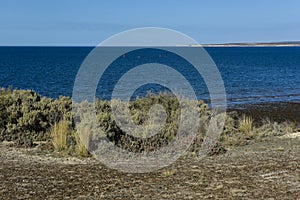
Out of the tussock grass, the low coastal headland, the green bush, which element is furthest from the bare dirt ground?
the green bush

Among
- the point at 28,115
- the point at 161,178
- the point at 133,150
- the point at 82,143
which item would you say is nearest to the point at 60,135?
the point at 82,143

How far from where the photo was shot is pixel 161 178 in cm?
790

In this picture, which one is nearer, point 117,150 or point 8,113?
point 117,150

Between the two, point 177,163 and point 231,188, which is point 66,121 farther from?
point 231,188

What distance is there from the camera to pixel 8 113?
12492 millimetres

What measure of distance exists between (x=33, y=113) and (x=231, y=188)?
21.7 ft

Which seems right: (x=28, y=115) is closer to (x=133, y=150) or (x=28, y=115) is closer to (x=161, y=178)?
(x=133, y=150)

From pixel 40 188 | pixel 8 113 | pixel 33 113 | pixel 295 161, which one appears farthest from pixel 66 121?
pixel 295 161

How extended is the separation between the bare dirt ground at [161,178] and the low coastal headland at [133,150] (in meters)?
0.01

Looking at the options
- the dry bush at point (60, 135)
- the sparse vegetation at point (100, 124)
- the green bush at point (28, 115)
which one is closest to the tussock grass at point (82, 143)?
the sparse vegetation at point (100, 124)

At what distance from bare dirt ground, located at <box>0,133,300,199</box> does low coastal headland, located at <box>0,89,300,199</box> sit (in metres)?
0.01

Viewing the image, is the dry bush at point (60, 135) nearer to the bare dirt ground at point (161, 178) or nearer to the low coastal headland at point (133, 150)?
the low coastal headland at point (133, 150)

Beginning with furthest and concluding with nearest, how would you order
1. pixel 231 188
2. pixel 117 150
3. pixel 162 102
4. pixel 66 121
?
pixel 162 102
pixel 66 121
pixel 117 150
pixel 231 188

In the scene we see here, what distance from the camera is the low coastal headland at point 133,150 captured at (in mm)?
7023
